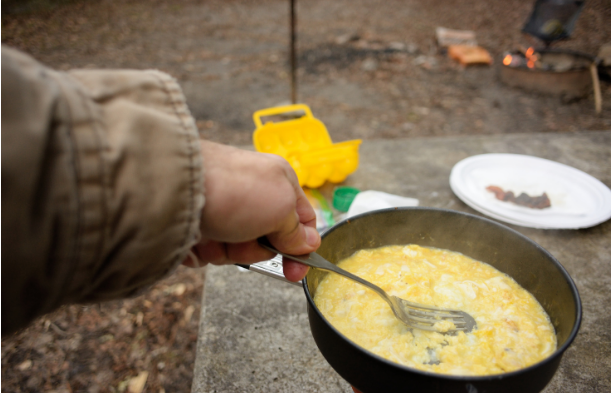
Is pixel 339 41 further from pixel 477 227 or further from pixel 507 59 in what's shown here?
pixel 477 227

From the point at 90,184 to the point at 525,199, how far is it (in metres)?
2.31

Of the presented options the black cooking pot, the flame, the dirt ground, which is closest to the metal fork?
the black cooking pot

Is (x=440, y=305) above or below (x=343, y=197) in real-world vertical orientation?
above

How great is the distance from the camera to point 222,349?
172 centimetres

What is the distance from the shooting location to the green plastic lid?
238 centimetres

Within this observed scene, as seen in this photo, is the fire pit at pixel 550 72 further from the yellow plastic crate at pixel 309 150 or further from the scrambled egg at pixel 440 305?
the scrambled egg at pixel 440 305

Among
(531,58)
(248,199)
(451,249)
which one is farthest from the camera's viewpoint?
(531,58)

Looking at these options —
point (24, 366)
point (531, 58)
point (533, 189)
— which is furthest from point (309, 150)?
point (531, 58)

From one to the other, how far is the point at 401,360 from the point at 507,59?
22.3ft

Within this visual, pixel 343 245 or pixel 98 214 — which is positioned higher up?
pixel 98 214

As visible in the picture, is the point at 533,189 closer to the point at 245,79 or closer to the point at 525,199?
the point at 525,199

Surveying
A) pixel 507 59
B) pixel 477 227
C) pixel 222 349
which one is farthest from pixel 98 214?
pixel 507 59

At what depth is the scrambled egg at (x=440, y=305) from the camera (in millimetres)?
1254

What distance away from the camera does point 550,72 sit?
238 inches
